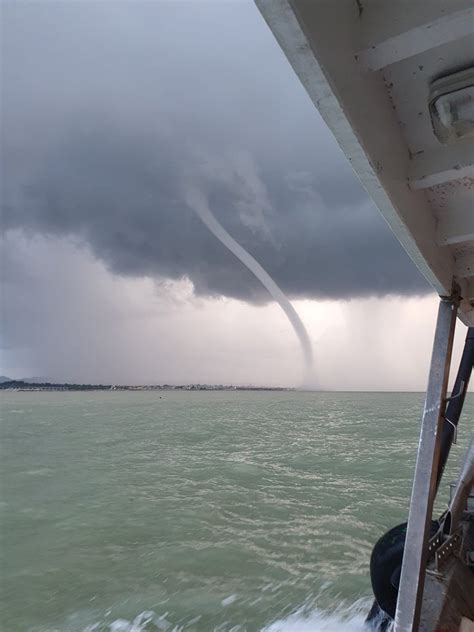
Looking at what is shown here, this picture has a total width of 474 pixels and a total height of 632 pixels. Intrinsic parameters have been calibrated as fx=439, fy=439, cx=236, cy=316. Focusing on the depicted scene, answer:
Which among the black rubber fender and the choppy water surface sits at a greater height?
the black rubber fender

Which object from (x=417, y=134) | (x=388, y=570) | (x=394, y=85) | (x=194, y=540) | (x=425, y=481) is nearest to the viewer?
(x=394, y=85)

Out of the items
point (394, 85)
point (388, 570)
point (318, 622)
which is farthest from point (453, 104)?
point (318, 622)

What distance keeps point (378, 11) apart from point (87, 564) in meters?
9.37

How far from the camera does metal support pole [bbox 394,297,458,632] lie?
3.17 meters

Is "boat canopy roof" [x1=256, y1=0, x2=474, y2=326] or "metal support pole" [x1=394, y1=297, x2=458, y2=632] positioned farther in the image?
"metal support pole" [x1=394, y1=297, x2=458, y2=632]

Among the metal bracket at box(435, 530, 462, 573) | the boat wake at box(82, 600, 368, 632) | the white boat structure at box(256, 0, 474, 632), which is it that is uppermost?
the white boat structure at box(256, 0, 474, 632)

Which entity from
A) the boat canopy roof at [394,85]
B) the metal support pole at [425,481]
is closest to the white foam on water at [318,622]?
the metal support pole at [425,481]

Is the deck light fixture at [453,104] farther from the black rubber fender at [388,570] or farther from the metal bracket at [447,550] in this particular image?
the black rubber fender at [388,570]

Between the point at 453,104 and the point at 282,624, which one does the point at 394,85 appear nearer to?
the point at 453,104

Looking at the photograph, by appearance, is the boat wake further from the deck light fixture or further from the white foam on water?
the deck light fixture

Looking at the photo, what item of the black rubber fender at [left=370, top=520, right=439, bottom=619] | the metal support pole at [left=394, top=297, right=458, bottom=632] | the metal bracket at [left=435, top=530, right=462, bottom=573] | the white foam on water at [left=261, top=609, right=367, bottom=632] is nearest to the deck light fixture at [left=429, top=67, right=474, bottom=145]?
the metal support pole at [left=394, top=297, right=458, bottom=632]

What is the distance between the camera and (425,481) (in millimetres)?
3408

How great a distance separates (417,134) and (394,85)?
1.23 feet

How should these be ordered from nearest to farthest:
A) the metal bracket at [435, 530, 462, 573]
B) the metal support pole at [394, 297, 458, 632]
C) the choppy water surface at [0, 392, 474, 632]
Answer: the metal support pole at [394, 297, 458, 632] < the metal bracket at [435, 530, 462, 573] < the choppy water surface at [0, 392, 474, 632]
